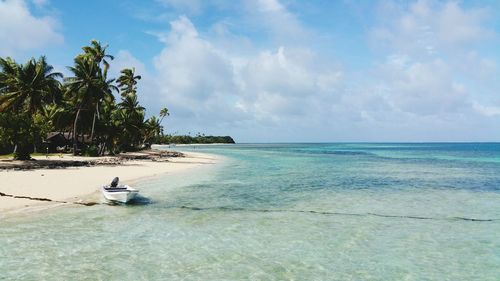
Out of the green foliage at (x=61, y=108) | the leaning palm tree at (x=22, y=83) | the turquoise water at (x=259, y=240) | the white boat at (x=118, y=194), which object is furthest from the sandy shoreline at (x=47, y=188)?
the leaning palm tree at (x=22, y=83)

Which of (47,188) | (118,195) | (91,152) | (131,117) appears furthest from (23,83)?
(118,195)

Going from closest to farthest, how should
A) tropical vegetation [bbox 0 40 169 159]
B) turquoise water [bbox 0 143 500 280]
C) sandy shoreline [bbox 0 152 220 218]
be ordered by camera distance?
turquoise water [bbox 0 143 500 280], sandy shoreline [bbox 0 152 220 218], tropical vegetation [bbox 0 40 169 159]

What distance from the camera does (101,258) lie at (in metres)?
10.3

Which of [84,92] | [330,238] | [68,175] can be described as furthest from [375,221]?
[84,92]

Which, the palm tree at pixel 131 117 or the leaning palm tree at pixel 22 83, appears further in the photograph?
the palm tree at pixel 131 117

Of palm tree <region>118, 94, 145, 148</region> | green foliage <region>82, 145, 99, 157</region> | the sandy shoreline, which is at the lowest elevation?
the sandy shoreline

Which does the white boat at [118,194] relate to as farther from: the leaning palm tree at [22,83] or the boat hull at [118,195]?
the leaning palm tree at [22,83]

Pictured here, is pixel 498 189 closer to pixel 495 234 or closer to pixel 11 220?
pixel 495 234

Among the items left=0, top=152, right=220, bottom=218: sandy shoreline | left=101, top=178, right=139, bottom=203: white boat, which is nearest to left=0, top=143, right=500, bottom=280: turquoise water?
left=101, top=178, right=139, bottom=203: white boat

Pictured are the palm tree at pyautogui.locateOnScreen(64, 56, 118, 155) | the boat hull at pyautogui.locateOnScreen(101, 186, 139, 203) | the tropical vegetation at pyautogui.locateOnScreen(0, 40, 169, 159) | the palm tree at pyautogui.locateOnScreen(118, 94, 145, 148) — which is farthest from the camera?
the palm tree at pyautogui.locateOnScreen(118, 94, 145, 148)

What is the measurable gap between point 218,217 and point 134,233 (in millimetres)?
3862

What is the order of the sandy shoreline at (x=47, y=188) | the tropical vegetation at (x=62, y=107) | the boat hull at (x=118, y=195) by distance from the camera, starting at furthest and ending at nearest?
the tropical vegetation at (x=62, y=107) → the boat hull at (x=118, y=195) → the sandy shoreline at (x=47, y=188)

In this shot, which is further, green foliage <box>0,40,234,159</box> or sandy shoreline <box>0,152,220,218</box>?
green foliage <box>0,40,234,159</box>

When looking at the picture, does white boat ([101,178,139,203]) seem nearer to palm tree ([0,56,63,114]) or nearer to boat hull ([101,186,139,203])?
boat hull ([101,186,139,203])
